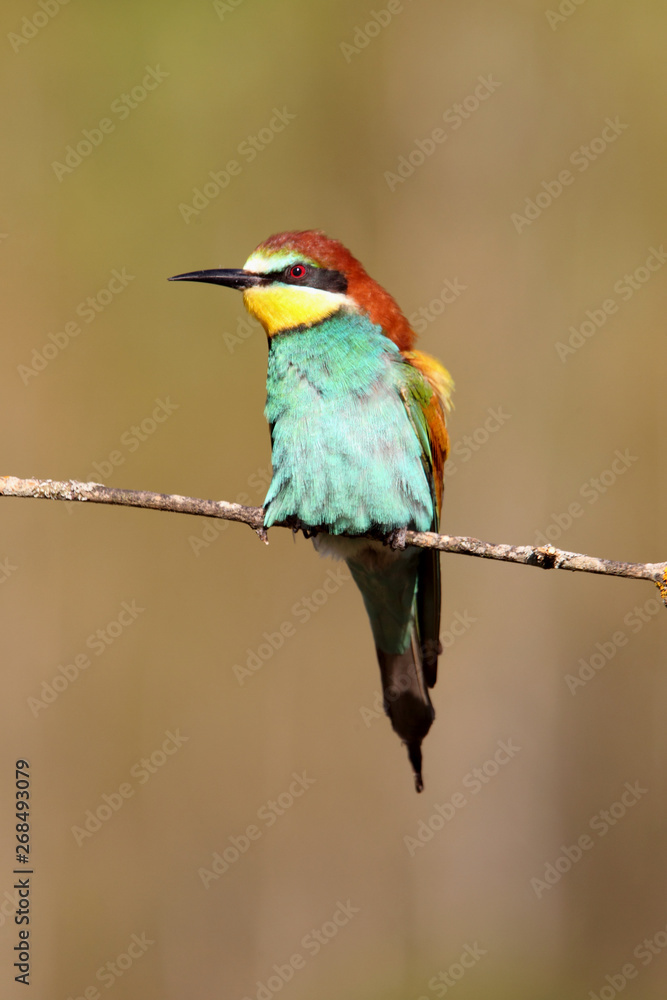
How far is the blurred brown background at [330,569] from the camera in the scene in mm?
3432

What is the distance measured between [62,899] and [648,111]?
14.7ft

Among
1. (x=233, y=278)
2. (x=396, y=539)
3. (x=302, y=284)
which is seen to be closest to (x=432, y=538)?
(x=396, y=539)

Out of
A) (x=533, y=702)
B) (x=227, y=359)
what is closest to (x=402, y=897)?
(x=533, y=702)

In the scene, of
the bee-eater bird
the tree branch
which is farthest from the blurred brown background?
the tree branch

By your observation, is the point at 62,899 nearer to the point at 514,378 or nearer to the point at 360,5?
the point at 514,378

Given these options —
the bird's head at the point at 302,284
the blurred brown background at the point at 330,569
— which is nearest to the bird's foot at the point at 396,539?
the bird's head at the point at 302,284

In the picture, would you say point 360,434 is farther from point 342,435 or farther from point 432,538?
point 432,538

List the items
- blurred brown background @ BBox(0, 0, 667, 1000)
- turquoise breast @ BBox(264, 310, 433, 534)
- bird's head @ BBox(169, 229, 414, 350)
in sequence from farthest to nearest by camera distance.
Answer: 1. blurred brown background @ BBox(0, 0, 667, 1000)
2. bird's head @ BBox(169, 229, 414, 350)
3. turquoise breast @ BBox(264, 310, 433, 534)

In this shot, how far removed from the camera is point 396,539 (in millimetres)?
2162

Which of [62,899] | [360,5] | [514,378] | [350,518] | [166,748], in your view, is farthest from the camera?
[360,5]

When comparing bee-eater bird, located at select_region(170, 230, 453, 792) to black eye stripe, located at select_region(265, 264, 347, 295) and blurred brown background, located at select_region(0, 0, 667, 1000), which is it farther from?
blurred brown background, located at select_region(0, 0, 667, 1000)

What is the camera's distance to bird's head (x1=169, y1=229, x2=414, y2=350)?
2242 mm

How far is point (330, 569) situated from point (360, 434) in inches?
63.4

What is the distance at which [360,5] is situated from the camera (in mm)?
4820
